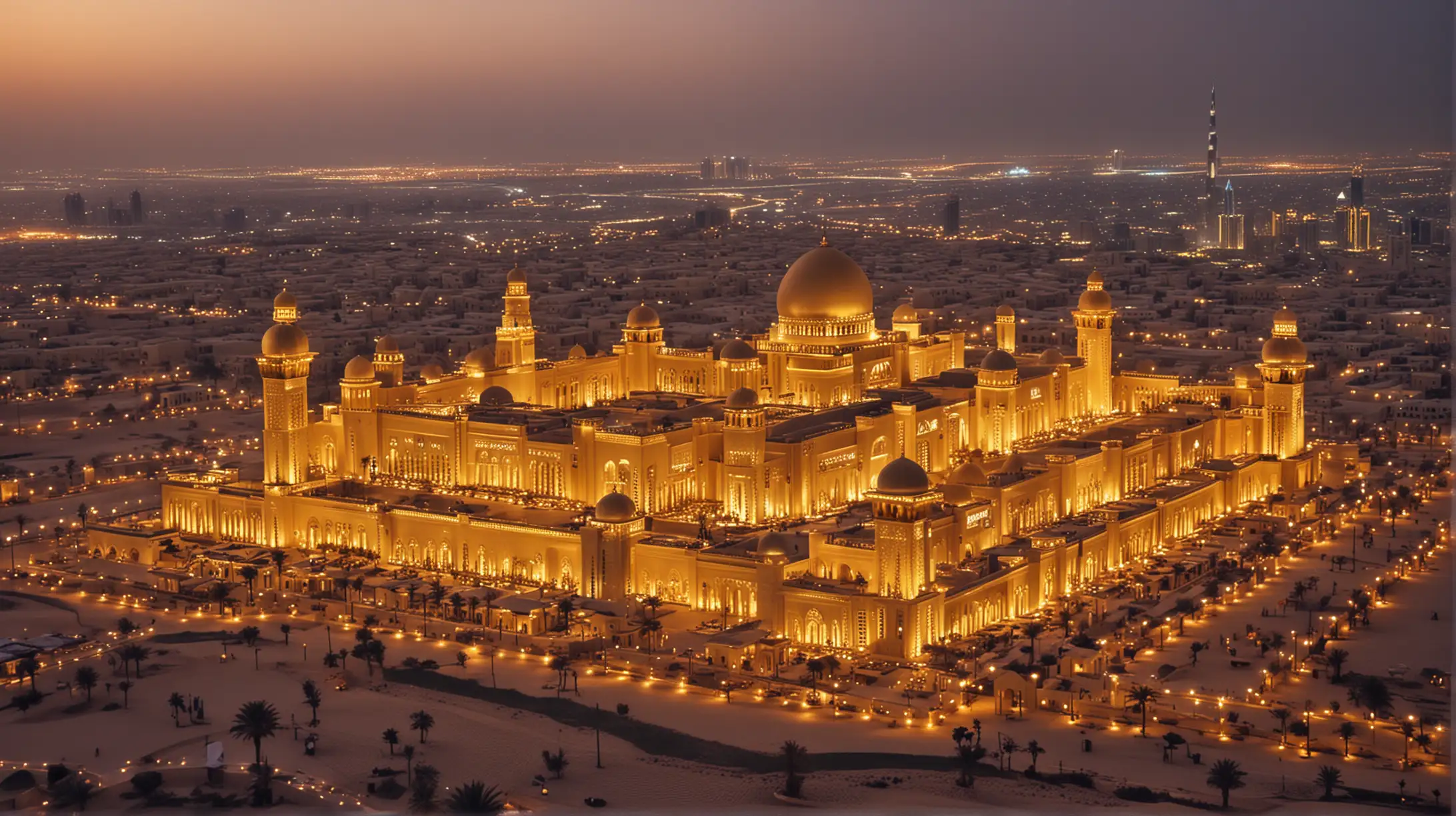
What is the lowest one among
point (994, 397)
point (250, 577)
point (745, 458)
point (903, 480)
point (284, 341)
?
point (250, 577)

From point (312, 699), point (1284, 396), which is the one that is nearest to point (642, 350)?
point (1284, 396)

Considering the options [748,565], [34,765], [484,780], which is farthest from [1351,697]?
[34,765]

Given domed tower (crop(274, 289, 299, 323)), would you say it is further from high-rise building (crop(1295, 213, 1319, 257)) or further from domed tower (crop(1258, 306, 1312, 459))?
high-rise building (crop(1295, 213, 1319, 257))

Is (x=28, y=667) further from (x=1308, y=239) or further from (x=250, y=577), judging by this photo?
(x=1308, y=239)

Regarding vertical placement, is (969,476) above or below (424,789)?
above

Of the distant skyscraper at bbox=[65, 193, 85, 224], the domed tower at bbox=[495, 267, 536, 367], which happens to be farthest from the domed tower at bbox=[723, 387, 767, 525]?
the distant skyscraper at bbox=[65, 193, 85, 224]
